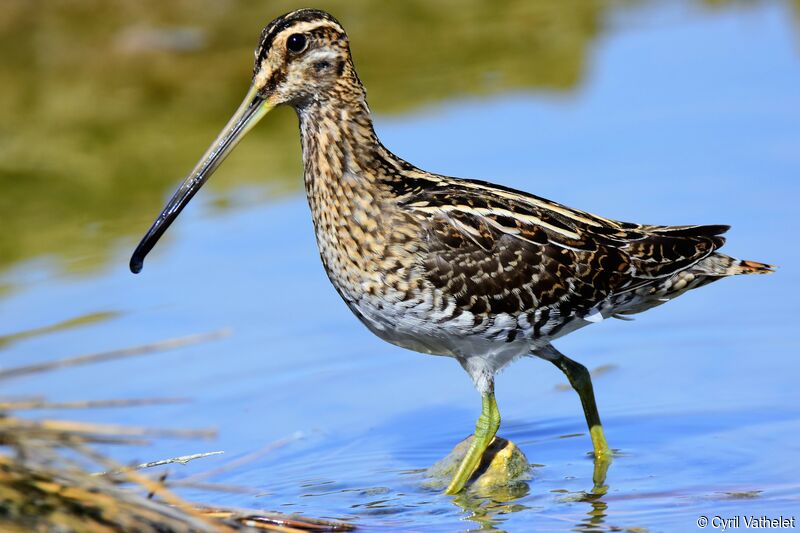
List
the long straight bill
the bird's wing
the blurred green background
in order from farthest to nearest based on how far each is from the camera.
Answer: the blurred green background < the bird's wing < the long straight bill

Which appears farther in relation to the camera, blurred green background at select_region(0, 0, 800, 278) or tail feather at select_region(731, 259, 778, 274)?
blurred green background at select_region(0, 0, 800, 278)

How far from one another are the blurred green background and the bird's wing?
159 inches

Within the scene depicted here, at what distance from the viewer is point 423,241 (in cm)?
638

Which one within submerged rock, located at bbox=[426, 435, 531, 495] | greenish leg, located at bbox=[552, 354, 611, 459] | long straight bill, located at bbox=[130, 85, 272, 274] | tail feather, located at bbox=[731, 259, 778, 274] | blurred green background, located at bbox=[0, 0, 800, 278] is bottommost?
submerged rock, located at bbox=[426, 435, 531, 495]

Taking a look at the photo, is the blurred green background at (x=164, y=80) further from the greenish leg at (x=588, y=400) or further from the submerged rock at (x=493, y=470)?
the greenish leg at (x=588, y=400)

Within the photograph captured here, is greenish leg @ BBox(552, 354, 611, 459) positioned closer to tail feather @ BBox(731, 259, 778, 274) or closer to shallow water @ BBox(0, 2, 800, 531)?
shallow water @ BBox(0, 2, 800, 531)

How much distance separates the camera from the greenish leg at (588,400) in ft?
23.1

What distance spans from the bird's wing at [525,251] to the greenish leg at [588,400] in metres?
0.52

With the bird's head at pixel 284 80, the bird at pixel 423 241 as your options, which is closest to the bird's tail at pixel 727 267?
the bird at pixel 423 241

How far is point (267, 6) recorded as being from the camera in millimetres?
15156

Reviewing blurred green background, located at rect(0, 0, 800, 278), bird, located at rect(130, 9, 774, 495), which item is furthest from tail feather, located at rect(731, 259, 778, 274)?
blurred green background, located at rect(0, 0, 800, 278)

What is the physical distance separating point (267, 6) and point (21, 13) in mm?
2540

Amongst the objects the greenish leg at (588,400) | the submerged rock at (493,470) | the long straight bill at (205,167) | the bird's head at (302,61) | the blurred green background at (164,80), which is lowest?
the submerged rock at (493,470)

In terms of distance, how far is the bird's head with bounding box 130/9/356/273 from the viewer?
6.30m
